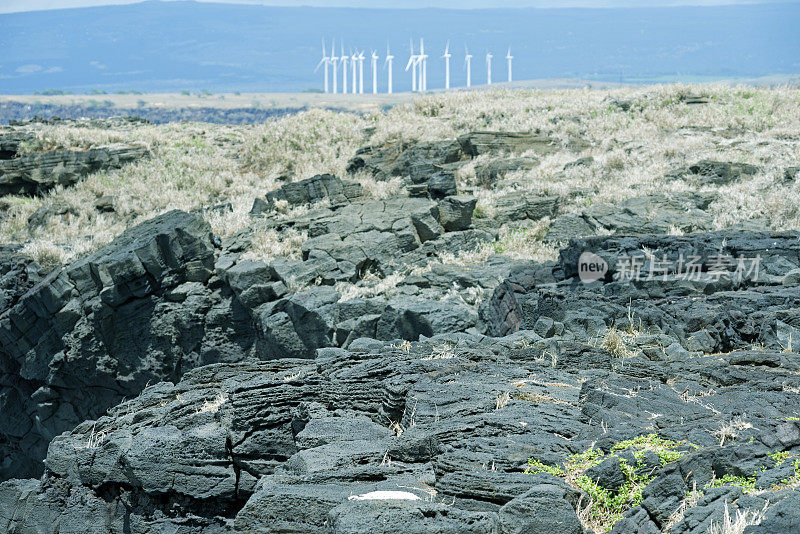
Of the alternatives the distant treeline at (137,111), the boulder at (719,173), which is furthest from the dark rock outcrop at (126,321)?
the distant treeline at (137,111)

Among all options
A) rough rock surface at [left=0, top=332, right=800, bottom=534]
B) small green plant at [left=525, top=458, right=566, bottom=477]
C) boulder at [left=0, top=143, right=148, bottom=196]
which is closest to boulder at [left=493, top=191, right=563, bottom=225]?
rough rock surface at [left=0, top=332, right=800, bottom=534]

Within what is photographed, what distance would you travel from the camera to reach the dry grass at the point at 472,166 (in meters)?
20.8

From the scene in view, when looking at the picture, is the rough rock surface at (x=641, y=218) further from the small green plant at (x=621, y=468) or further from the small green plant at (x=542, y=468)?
the small green plant at (x=542, y=468)

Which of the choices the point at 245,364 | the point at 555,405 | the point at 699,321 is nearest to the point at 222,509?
the point at 245,364

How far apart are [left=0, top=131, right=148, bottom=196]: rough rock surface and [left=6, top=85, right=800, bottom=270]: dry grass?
69cm

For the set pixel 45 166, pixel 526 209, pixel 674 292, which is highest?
pixel 45 166

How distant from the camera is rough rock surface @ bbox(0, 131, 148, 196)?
27094mm

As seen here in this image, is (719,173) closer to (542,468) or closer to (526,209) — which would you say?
(526,209)

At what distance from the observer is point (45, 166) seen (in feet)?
90.1

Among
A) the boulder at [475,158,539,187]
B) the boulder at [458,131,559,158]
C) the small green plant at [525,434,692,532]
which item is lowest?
the small green plant at [525,434,692,532]

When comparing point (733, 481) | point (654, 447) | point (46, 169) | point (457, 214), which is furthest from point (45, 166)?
point (733, 481)

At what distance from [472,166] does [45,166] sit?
16.6 m

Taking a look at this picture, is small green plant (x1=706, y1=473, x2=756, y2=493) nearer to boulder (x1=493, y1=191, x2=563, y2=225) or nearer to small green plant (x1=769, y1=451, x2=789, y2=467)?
small green plant (x1=769, y1=451, x2=789, y2=467)

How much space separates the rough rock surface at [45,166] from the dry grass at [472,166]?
69 cm
